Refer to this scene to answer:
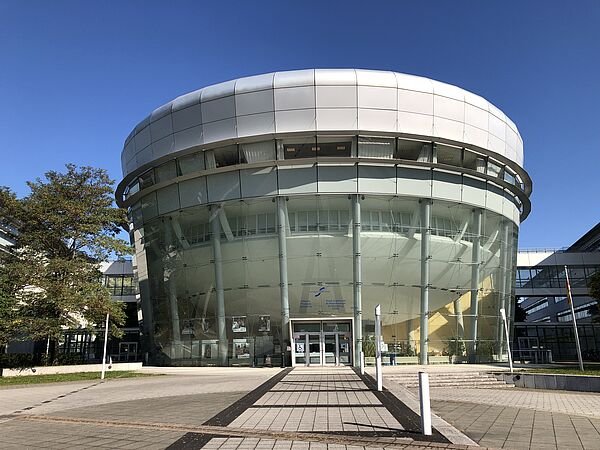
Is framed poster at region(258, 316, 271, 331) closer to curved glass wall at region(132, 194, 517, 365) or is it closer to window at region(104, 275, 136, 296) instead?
curved glass wall at region(132, 194, 517, 365)

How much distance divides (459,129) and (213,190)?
58.4ft

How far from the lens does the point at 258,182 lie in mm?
33031

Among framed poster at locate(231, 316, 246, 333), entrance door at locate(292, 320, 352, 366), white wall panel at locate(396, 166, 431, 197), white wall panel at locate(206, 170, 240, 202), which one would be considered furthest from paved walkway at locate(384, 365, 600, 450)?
white wall panel at locate(206, 170, 240, 202)

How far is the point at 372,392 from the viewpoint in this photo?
16.0 m

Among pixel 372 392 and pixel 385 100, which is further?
pixel 385 100

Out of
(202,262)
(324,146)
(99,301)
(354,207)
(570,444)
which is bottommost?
(570,444)

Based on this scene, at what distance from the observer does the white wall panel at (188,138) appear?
3366cm

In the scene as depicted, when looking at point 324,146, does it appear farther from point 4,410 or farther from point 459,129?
point 4,410

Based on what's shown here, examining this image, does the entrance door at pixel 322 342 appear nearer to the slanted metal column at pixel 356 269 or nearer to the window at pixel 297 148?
the slanted metal column at pixel 356 269

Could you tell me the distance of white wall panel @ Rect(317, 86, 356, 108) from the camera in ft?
104

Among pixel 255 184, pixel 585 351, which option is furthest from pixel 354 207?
pixel 585 351

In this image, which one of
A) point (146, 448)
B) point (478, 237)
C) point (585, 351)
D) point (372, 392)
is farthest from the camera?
point (585, 351)

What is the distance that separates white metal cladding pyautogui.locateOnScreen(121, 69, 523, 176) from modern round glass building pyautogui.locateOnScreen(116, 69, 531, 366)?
0.30 ft

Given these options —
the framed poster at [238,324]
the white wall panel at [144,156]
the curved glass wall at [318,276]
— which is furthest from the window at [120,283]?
the framed poster at [238,324]
